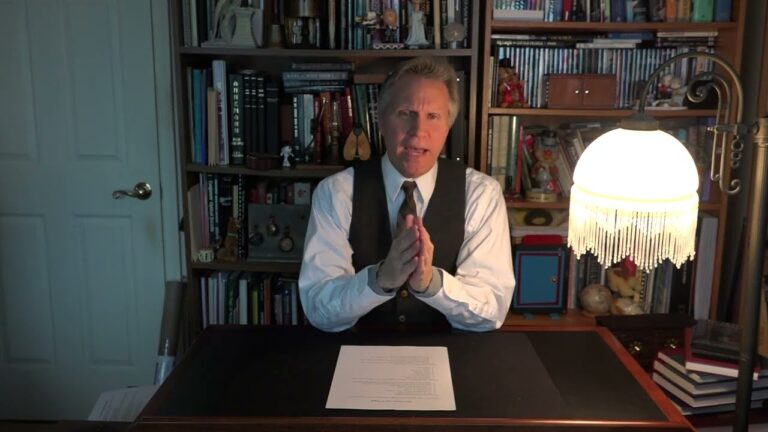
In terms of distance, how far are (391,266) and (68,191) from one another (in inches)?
61.5

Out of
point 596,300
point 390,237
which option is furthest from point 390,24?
point 596,300

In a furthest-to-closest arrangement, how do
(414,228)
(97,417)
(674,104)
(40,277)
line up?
(40,277)
(674,104)
(97,417)
(414,228)

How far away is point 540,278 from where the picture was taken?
226 centimetres

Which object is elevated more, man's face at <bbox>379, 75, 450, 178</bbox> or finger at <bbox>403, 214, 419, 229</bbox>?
man's face at <bbox>379, 75, 450, 178</bbox>

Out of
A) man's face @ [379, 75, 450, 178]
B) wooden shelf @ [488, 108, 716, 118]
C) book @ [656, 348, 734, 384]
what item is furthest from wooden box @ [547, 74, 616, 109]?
book @ [656, 348, 734, 384]

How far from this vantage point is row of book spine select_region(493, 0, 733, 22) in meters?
2.15

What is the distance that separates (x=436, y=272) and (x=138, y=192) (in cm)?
139

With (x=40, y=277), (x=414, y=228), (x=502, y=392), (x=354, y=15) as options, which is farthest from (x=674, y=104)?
(x=40, y=277)

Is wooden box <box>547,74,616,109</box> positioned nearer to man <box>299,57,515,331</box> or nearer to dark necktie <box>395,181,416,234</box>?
man <box>299,57,515,331</box>

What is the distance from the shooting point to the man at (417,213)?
1.74 meters

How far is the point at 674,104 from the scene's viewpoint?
221 cm

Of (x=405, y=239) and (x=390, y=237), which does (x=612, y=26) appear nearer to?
(x=390, y=237)

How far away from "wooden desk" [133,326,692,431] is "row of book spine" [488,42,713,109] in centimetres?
94

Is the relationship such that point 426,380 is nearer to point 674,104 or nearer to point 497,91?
point 497,91
